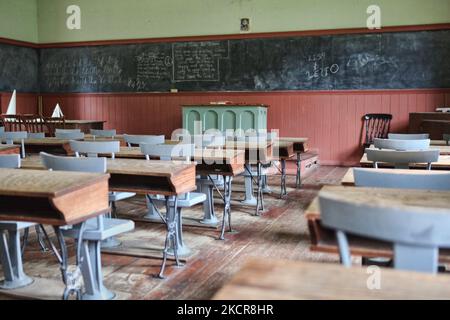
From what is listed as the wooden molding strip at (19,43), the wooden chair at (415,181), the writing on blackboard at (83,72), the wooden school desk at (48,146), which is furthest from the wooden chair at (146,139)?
the wooden molding strip at (19,43)

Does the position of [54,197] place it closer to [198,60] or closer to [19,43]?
[198,60]

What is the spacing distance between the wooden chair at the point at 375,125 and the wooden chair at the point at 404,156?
19.2 ft

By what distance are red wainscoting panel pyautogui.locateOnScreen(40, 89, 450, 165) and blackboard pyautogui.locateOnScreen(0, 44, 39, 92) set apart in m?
1.26

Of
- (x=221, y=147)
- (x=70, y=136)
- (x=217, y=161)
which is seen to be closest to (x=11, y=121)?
(x=70, y=136)

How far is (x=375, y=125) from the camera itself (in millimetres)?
9625

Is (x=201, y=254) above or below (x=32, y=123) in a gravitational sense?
below

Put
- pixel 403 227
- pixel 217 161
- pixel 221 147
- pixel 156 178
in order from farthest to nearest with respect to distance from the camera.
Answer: pixel 221 147 → pixel 217 161 → pixel 156 178 → pixel 403 227

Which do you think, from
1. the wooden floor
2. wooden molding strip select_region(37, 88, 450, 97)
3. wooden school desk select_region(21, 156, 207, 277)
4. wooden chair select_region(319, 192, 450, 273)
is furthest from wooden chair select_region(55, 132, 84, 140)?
wooden molding strip select_region(37, 88, 450, 97)

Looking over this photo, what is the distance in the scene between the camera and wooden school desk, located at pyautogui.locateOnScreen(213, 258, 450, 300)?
1.17 m

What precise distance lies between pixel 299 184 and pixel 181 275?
404 centimetres

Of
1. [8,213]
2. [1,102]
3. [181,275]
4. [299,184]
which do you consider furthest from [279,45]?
[8,213]

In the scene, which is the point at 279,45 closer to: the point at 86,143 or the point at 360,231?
the point at 86,143

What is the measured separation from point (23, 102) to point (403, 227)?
11142mm

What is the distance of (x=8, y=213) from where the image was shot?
266cm
